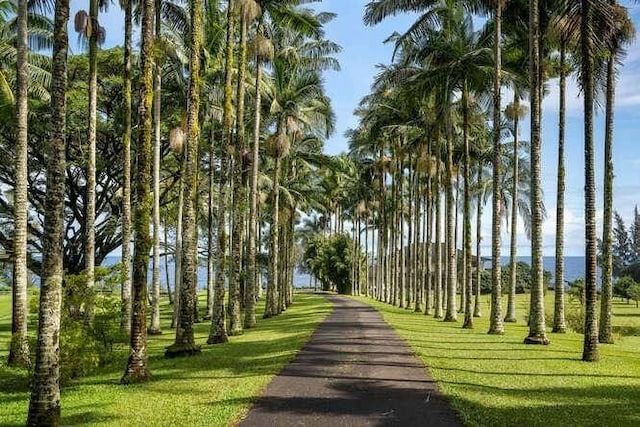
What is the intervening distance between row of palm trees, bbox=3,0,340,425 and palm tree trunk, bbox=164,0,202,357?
30 millimetres

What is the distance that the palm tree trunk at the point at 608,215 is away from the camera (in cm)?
1961

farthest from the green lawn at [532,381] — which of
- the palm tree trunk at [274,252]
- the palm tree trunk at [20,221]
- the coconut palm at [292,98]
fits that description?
the coconut palm at [292,98]

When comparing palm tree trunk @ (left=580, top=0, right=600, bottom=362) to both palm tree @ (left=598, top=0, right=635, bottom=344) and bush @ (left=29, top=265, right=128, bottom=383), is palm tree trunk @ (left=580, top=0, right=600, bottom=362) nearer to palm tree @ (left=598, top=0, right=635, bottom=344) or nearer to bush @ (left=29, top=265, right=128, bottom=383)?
palm tree @ (left=598, top=0, right=635, bottom=344)

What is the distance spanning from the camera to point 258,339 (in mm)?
19594

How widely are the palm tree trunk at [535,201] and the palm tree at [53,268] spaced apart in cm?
1430

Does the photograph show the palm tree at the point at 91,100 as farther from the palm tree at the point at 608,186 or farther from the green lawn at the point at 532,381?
the palm tree at the point at 608,186

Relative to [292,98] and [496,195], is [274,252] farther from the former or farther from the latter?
[496,195]

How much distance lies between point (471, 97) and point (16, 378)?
77.2 ft

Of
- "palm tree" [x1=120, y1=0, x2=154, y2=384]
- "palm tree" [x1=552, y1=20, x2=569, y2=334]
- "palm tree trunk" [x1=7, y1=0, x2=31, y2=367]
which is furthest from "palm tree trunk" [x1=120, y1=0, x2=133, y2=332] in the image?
"palm tree" [x1=552, y1=20, x2=569, y2=334]

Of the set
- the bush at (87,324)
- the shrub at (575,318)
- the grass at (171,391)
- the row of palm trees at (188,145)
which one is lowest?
the shrub at (575,318)

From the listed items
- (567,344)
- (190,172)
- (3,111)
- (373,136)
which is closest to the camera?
(190,172)

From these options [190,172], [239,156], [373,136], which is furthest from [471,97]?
[190,172]

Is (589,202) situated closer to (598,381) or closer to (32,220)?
(598,381)

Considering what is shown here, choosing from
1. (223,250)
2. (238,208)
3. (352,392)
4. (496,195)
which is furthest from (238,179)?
(352,392)
